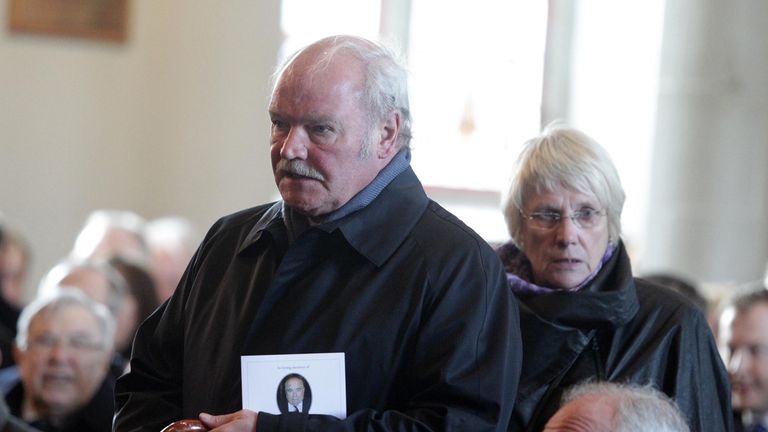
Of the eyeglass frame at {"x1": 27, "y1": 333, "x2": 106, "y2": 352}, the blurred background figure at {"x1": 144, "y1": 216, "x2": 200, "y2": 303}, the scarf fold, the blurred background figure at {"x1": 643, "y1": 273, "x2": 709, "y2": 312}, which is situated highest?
the scarf fold

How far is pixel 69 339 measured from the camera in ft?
16.8

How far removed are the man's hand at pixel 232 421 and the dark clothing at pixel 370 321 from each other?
2 cm

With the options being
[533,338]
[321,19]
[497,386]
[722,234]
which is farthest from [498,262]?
[321,19]

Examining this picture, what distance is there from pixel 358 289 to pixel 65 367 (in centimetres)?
255

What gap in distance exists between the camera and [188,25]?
1023 cm

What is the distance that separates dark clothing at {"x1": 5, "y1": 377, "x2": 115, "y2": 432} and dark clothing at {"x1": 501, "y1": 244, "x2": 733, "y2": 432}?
208 centimetres

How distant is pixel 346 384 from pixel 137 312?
12.4 feet

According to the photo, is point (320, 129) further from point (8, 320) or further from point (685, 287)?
point (8, 320)

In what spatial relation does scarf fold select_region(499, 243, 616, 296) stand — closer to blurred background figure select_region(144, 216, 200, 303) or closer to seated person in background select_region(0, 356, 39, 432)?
seated person in background select_region(0, 356, 39, 432)

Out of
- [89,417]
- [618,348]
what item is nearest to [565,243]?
[618,348]

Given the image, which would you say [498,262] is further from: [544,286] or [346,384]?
[544,286]

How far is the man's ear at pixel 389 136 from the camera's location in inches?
112

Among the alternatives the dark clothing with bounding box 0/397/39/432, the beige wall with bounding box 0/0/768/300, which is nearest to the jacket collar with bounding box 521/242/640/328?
the dark clothing with bounding box 0/397/39/432

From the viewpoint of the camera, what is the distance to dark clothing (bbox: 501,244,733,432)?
3.36 metres
